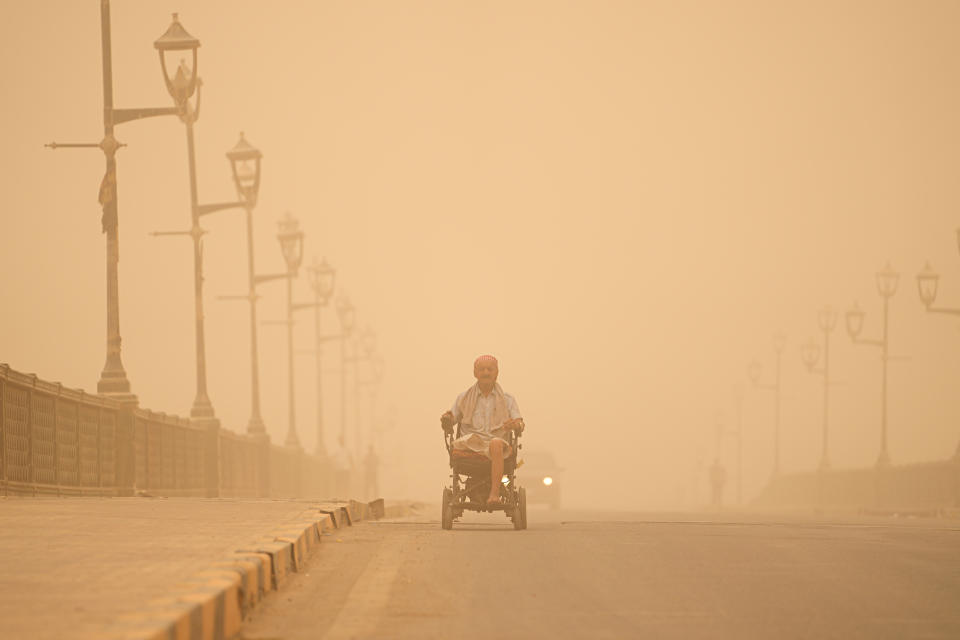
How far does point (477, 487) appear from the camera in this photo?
693 inches

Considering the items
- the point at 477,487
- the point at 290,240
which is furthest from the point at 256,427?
the point at 477,487

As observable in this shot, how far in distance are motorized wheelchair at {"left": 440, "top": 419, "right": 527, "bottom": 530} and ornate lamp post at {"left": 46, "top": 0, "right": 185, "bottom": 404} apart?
9283 mm

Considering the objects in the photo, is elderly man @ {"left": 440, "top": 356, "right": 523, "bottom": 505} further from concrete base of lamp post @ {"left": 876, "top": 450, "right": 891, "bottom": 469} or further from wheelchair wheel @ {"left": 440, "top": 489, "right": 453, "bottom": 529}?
concrete base of lamp post @ {"left": 876, "top": 450, "right": 891, "bottom": 469}

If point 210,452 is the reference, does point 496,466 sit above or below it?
above

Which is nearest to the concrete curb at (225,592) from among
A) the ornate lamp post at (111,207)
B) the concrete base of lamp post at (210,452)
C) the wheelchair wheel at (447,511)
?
the wheelchair wheel at (447,511)

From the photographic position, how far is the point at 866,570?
12.7 meters

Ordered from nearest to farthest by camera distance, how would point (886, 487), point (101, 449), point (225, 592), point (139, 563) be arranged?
point (225, 592), point (139, 563), point (101, 449), point (886, 487)

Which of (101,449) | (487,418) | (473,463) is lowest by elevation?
(101,449)

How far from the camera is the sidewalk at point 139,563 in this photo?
8266 millimetres

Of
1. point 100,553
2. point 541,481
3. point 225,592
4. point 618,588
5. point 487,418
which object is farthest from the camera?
point 541,481

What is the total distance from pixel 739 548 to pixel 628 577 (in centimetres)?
278

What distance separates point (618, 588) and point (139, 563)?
3.10 metres

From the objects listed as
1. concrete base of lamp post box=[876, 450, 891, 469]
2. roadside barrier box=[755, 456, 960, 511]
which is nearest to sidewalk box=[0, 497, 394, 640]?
roadside barrier box=[755, 456, 960, 511]

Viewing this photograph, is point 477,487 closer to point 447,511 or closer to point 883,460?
point 447,511
